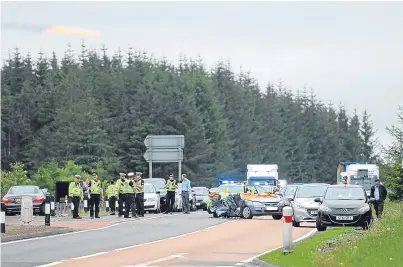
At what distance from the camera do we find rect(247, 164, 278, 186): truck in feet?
238

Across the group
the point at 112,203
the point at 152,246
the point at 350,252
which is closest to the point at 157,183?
the point at 112,203

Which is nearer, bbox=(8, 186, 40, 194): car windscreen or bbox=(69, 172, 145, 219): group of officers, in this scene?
bbox=(69, 172, 145, 219): group of officers

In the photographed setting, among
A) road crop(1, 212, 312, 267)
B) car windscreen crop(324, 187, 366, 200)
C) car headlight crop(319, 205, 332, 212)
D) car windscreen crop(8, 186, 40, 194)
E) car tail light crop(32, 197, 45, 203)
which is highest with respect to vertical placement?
car windscreen crop(8, 186, 40, 194)

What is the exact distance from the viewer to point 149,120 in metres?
118

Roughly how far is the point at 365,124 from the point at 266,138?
86.9 feet

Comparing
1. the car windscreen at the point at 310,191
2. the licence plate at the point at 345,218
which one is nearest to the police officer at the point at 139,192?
the car windscreen at the point at 310,191

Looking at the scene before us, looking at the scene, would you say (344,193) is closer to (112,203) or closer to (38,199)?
(38,199)

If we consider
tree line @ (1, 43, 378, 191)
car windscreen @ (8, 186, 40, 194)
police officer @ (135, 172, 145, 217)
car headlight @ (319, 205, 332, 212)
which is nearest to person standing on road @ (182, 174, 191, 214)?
police officer @ (135, 172, 145, 217)

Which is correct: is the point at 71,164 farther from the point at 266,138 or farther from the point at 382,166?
the point at 266,138

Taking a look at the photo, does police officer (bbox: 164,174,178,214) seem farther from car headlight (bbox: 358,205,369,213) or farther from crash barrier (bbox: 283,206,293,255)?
crash barrier (bbox: 283,206,293,255)

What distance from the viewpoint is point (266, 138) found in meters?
152

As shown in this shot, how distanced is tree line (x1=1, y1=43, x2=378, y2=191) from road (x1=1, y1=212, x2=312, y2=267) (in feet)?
220

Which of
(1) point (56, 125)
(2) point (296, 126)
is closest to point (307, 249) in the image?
(1) point (56, 125)

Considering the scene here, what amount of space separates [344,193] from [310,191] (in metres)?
4.55
